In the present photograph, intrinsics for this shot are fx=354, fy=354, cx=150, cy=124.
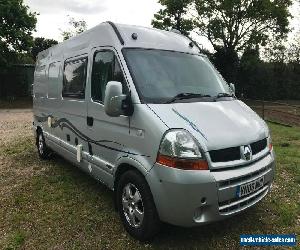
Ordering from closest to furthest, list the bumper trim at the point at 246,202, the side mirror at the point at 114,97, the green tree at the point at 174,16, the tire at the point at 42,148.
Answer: the bumper trim at the point at 246,202, the side mirror at the point at 114,97, the tire at the point at 42,148, the green tree at the point at 174,16

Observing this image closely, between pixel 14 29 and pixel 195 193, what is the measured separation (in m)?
25.8

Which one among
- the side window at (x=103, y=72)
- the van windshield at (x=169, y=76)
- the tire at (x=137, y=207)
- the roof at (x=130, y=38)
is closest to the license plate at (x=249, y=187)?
the tire at (x=137, y=207)

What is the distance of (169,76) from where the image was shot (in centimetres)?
468

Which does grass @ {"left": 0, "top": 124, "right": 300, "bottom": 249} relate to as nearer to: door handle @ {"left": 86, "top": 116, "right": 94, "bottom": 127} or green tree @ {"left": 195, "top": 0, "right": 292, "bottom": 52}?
door handle @ {"left": 86, "top": 116, "right": 94, "bottom": 127}

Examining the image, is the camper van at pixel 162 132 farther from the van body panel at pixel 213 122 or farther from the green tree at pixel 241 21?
the green tree at pixel 241 21

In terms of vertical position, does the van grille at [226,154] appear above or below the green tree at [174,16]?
below

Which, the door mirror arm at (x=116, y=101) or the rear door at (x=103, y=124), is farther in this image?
the rear door at (x=103, y=124)

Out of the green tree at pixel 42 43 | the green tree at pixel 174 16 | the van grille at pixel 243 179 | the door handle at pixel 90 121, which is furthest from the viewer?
the green tree at pixel 42 43

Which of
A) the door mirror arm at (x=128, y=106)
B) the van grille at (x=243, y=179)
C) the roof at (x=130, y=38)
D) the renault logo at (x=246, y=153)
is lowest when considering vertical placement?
the van grille at (x=243, y=179)

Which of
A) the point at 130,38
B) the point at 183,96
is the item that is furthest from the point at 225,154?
the point at 130,38

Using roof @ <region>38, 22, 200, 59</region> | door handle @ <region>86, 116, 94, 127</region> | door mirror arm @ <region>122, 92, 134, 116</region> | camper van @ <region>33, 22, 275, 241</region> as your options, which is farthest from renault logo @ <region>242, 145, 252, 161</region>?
door handle @ <region>86, 116, 94, 127</region>

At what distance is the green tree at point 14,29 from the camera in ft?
84.0

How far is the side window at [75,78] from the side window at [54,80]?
41cm

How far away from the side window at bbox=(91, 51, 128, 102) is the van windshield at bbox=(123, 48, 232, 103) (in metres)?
0.19
